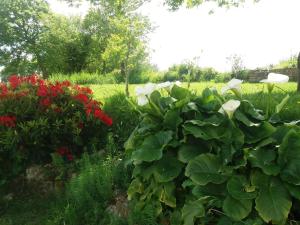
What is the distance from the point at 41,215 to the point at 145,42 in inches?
298

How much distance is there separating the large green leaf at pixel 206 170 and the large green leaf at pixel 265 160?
253 mm

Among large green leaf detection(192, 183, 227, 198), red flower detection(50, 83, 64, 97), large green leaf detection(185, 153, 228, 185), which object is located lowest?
large green leaf detection(192, 183, 227, 198)

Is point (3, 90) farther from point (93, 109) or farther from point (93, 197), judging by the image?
point (93, 197)

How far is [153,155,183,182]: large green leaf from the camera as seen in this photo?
146 inches

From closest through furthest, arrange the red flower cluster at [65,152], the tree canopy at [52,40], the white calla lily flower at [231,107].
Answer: the white calla lily flower at [231,107]
the red flower cluster at [65,152]
the tree canopy at [52,40]

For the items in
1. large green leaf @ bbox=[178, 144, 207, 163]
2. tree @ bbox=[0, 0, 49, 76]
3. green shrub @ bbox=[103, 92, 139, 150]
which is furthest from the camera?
tree @ bbox=[0, 0, 49, 76]

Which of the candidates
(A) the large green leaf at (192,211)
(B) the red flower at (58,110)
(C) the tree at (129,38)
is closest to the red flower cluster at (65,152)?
(B) the red flower at (58,110)

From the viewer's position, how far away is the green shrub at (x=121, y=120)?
6.08m

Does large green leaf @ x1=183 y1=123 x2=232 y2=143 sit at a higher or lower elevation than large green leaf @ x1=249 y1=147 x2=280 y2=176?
higher

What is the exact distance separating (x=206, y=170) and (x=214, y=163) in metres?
0.09

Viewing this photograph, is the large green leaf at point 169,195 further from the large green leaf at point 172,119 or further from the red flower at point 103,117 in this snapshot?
the red flower at point 103,117

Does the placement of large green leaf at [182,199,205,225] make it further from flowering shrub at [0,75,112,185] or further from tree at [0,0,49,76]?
tree at [0,0,49,76]

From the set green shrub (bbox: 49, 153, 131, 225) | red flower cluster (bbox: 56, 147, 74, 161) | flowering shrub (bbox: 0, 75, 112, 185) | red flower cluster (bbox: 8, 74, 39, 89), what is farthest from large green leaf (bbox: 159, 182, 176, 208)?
red flower cluster (bbox: 8, 74, 39, 89)

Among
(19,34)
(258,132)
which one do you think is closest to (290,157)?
(258,132)
